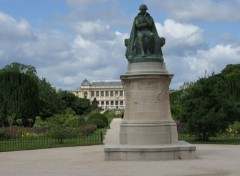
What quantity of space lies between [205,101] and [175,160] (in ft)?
36.9

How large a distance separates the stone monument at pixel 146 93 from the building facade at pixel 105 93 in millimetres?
155224

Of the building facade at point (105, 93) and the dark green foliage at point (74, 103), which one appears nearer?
the dark green foliage at point (74, 103)

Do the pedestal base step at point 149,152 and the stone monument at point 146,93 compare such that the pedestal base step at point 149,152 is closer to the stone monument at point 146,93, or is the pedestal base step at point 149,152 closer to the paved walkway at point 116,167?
the stone monument at point 146,93

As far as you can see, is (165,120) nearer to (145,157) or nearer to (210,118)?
(145,157)

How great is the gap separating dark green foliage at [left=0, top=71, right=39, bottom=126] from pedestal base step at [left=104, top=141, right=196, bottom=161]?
37887 millimetres

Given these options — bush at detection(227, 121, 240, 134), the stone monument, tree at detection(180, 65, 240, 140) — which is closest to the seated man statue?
the stone monument

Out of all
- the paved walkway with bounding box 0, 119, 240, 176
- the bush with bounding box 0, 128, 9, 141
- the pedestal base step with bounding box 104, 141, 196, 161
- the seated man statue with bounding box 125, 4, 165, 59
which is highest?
the seated man statue with bounding box 125, 4, 165, 59

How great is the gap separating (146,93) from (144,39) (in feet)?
7.47

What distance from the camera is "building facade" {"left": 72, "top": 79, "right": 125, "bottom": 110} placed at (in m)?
178

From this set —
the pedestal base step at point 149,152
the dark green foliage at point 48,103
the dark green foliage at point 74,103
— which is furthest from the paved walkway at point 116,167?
the dark green foliage at point 74,103

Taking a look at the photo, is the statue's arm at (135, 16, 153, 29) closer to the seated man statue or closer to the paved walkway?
the seated man statue

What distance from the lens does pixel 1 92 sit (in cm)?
5769

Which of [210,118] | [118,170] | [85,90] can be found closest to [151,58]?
[118,170]

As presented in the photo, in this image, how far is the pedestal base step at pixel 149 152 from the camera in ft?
60.5
